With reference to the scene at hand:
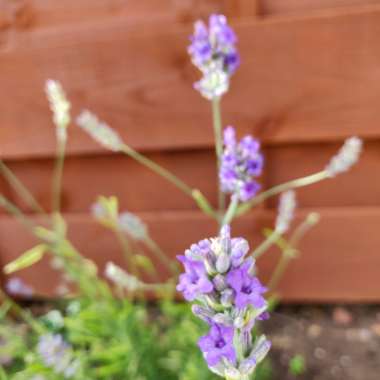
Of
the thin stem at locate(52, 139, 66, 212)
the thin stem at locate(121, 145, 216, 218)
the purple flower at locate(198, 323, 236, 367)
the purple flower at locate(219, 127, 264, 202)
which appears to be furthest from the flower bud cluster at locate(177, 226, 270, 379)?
the thin stem at locate(52, 139, 66, 212)

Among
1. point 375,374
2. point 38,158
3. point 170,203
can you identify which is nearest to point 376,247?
point 375,374

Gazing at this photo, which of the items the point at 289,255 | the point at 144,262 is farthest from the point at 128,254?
the point at 289,255

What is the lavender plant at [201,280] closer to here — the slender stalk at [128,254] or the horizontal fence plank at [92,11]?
the slender stalk at [128,254]

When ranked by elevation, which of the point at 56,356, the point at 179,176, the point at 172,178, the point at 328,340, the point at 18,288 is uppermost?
the point at 172,178

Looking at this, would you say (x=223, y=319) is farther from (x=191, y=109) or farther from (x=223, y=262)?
(x=191, y=109)

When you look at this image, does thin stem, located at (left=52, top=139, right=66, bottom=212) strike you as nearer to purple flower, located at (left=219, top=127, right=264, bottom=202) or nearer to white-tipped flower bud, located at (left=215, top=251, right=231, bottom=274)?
purple flower, located at (left=219, top=127, right=264, bottom=202)

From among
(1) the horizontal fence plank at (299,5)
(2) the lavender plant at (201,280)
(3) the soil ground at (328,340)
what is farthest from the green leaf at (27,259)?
(1) the horizontal fence plank at (299,5)
